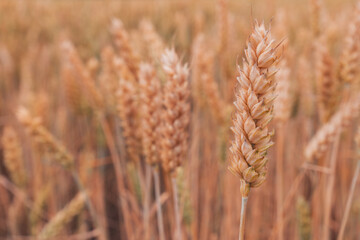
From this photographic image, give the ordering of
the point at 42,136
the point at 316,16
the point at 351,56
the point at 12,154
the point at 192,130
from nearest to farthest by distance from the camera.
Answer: the point at 351,56, the point at 42,136, the point at 316,16, the point at 12,154, the point at 192,130

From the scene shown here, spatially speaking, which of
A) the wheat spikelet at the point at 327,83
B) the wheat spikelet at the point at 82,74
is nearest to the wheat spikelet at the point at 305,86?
the wheat spikelet at the point at 327,83

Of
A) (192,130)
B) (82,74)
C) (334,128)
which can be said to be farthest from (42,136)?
(334,128)

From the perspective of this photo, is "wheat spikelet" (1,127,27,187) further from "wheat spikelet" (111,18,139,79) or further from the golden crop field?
"wheat spikelet" (111,18,139,79)

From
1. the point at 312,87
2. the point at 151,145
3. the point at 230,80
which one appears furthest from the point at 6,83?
the point at 312,87

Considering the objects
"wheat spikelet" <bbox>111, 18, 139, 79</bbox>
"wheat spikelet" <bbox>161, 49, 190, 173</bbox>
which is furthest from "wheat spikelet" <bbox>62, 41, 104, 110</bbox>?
"wheat spikelet" <bbox>161, 49, 190, 173</bbox>

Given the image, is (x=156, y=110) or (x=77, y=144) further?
(x=77, y=144)

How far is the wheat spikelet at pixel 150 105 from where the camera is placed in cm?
74

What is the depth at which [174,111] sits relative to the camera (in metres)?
0.65

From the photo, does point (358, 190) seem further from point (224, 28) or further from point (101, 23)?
point (101, 23)

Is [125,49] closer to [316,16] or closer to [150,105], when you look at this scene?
[150,105]

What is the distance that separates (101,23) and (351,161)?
6.69 feet

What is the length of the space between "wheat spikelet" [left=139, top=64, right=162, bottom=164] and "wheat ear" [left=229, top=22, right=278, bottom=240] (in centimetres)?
30

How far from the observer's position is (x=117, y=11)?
2.99 metres

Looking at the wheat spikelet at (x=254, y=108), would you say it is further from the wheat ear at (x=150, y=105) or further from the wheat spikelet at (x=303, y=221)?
the wheat spikelet at (x=303, y=221)
